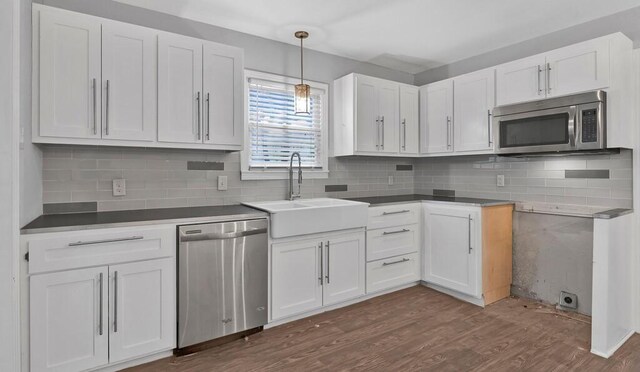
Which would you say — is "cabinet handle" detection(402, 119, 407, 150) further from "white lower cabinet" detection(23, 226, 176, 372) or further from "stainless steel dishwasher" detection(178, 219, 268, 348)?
"white lower cabinet" detection(23, 226, 176, 372)

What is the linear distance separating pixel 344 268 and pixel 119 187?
1.87 m

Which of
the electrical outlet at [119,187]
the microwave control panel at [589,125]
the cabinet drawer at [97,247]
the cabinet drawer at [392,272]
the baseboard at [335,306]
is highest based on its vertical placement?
the microwave control panel at [589,125]

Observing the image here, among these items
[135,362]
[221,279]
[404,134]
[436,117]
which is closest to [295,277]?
[221,279]

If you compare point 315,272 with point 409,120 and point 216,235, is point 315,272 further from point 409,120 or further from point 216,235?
point 409,120

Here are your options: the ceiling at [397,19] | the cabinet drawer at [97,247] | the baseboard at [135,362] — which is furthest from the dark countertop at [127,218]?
the ceiling at [397,19]

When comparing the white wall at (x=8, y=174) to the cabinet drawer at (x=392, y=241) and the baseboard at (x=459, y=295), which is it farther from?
the baseboard at (x=459, y=295)

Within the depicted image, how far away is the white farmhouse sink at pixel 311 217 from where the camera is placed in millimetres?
2557

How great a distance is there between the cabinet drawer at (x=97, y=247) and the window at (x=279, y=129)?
109 cm

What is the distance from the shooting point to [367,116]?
11.6 ft

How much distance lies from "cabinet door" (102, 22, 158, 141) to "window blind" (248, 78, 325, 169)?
0.94m

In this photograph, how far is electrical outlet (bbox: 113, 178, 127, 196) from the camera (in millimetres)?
2541

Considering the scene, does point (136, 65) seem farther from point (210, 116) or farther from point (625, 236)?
point (625, 236)

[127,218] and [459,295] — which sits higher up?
[127,218]

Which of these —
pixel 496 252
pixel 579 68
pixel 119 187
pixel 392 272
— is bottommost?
→ pixel 392 272
